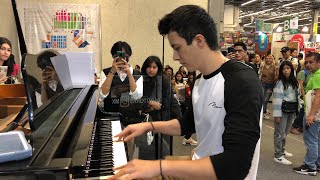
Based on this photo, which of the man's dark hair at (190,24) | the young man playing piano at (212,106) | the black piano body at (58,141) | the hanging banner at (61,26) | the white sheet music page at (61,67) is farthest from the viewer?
the hanging banner at (61,26)

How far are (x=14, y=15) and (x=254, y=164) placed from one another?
222 inches

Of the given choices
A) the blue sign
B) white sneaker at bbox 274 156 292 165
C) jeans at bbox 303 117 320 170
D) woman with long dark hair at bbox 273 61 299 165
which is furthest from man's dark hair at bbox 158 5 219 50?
the blue sign

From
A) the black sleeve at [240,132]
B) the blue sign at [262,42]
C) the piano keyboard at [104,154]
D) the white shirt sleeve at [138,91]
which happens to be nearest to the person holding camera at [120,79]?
the white shirt sleeve at [138,91]

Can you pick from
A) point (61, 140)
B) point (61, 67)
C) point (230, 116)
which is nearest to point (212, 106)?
point (230, 116)

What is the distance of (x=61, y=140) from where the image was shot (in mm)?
1216

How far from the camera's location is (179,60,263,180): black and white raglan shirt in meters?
1.09

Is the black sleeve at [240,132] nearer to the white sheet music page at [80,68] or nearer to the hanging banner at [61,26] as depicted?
the white sheet music page at [80,68]

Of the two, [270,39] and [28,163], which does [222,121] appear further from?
[270,39]

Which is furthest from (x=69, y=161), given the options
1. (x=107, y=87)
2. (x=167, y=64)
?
(x=167, y=64)

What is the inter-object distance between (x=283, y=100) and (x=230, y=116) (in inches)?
137

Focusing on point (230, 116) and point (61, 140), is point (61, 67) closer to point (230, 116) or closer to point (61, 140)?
point (61, 140)

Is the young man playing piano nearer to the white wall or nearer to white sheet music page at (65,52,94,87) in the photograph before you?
white sheet music page at (65,52,94,87)

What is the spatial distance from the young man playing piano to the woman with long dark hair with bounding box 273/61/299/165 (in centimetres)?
310

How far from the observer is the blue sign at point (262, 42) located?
39.6 ft
